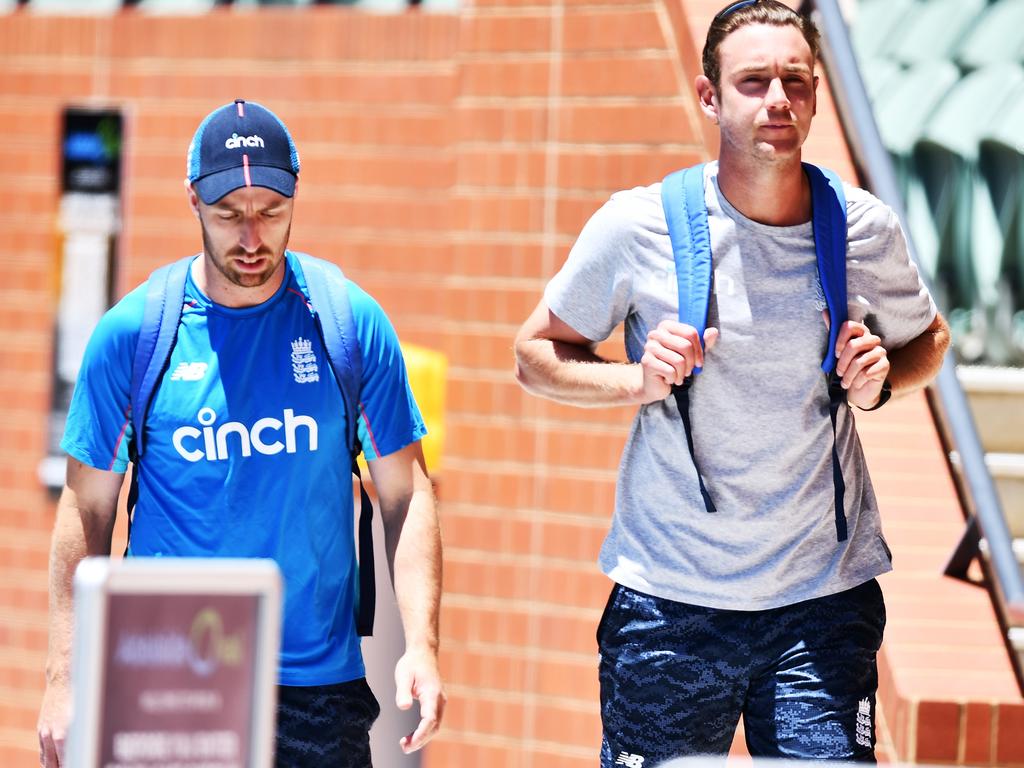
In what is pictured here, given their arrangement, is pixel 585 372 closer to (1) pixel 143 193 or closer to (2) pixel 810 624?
(2) pixel 810 624

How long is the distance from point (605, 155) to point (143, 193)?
7.89 feet

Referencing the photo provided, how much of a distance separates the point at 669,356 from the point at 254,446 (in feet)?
2.70

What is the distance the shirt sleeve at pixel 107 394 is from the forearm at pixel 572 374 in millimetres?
795

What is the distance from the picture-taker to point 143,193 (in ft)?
23.7

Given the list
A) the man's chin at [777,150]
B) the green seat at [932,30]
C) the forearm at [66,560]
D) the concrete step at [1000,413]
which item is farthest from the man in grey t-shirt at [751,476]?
the green seat at [932,30]

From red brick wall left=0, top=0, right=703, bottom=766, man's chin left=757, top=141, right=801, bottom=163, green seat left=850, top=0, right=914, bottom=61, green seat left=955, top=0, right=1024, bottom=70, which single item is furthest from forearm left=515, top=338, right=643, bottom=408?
green seat left=850, top=0, right=914, bottom=61

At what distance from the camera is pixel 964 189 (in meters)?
7.39

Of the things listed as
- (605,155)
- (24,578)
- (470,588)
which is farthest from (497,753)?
(24,578)

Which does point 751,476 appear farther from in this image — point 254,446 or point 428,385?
point 428,385

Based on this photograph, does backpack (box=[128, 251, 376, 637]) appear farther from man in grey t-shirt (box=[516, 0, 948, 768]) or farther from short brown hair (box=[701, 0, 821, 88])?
short brown hair (box=[701, 0, 821, 88])

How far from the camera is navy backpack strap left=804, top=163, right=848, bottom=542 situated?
10.7 ft

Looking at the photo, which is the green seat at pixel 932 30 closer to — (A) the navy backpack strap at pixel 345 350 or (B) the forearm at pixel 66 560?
(A) the navy backpack strap at pixel 345 350

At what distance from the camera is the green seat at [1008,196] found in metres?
7.16

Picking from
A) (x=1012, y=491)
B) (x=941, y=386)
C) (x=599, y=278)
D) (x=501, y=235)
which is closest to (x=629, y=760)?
(x=599, y=278)
